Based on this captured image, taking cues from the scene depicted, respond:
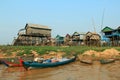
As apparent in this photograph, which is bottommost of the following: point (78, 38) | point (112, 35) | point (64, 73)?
point (64, 73)

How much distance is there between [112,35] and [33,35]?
1676 centimetres

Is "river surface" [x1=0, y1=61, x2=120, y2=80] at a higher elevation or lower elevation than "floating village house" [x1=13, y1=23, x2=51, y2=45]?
lower

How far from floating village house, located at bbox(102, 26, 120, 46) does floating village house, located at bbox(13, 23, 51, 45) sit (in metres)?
12.8

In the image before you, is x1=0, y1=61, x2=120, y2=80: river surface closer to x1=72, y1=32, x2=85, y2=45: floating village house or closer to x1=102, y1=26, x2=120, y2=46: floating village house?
x1=102, y1=26, x2=120, y2=46: floating village house

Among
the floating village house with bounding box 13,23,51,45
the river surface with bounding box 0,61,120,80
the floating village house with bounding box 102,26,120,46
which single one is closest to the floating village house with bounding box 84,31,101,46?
the floating village house with bounding box 102,26,120,46

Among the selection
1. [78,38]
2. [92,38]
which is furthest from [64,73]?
[78,38]

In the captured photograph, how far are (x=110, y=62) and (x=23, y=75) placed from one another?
9.82 meters

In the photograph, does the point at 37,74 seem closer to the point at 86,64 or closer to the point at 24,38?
the point at 86,64

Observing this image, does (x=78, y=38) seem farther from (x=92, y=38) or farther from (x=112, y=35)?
(x=112, y=35)

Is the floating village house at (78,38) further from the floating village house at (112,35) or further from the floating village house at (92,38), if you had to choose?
the floating village house at (112,35)

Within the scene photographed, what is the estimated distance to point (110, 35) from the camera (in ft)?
154

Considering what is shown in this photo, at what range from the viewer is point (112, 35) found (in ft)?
149

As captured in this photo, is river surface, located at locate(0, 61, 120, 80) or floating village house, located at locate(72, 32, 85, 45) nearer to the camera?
river surface, located at locate(0, 61, 120, 80)

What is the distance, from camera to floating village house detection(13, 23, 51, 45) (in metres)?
49.6
